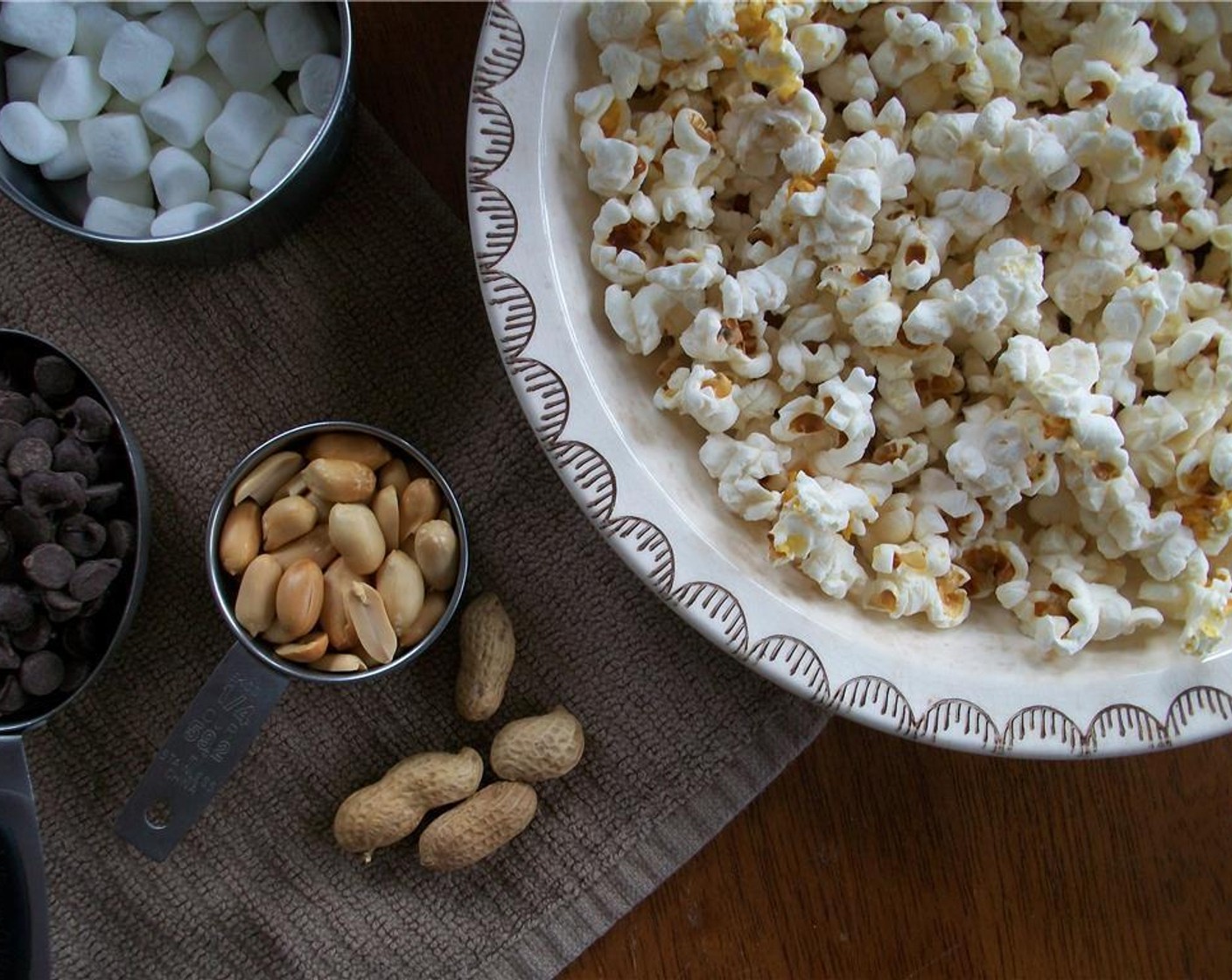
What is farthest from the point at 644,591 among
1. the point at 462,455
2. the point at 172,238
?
the point at 172,238

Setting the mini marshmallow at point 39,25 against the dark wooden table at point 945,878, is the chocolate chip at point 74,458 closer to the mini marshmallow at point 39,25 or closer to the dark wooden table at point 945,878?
the mini marshmallow at point 39,25

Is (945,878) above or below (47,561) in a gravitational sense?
below

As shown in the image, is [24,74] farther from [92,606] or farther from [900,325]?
[900,325]

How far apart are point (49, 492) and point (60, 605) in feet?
0.22

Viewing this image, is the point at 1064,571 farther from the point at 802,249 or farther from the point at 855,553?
the point at 802,249

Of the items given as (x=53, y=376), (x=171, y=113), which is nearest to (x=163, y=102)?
(x=171, y=113)

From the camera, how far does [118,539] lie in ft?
2.34

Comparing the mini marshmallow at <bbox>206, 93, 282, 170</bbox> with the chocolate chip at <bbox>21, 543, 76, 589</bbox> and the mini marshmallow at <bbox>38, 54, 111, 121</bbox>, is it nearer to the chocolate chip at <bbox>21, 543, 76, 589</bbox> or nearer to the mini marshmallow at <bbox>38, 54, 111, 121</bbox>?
the mini marshmallow at <bbox>38, 54, 111, 121</bbox>

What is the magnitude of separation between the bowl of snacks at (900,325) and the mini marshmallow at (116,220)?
256 millimetres

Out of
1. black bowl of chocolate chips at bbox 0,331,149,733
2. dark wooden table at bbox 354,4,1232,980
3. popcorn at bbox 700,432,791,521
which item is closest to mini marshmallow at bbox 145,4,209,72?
black bowl of chocolate chips at bbox 0,331,149,733

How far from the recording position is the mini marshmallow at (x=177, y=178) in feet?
2.36

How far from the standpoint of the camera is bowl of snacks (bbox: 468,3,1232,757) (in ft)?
1.97

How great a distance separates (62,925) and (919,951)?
0.59 metres

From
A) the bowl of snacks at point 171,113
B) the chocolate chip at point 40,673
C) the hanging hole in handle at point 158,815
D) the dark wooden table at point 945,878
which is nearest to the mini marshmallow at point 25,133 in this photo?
the bowl of snacks at point 171,113
